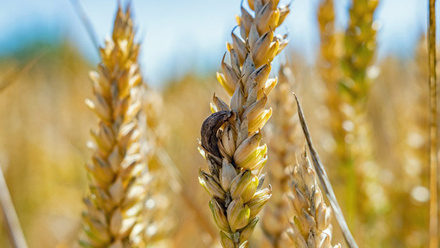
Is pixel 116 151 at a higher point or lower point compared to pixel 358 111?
higher

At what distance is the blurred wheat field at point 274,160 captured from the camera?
0.77 m

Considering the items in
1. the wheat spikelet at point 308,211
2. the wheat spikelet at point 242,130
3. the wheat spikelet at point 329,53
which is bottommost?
the wheat spikelet at point 308,211

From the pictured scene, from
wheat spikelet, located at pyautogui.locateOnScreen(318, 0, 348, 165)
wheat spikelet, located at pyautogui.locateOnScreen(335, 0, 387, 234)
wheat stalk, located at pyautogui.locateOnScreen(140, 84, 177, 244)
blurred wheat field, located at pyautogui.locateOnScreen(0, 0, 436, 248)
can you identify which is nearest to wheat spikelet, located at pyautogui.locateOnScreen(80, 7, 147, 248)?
blurred wheat field, located at pyautogui.locateOnScreen(0, 0, 436, 248)

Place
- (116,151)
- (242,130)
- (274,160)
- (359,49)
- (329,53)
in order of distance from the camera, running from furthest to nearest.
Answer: (329,53) < (359,49) < (274,160) < (116,151) < (242,130)

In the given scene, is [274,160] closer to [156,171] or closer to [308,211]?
[308,211]

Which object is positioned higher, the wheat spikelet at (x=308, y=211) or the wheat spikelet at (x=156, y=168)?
the wheat spikelet at (x=156, y=168)

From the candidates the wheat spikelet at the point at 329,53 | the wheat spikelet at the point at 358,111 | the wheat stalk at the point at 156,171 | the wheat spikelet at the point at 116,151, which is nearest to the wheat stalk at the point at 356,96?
the wheat spikelet at the point at 358,111

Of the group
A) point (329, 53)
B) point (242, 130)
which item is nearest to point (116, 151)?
point (242, 130)

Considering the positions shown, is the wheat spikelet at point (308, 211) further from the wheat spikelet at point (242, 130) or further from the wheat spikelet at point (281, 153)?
the wheat spikelet at point (281, 153)

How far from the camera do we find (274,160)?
2.28 feet

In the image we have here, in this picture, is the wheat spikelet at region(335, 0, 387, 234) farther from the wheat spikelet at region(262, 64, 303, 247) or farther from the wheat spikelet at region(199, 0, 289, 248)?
the wheat spikelet at region(199, 0, 289, 248)

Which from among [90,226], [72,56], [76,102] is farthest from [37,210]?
[72,56]

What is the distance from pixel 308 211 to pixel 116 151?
10.5 inches

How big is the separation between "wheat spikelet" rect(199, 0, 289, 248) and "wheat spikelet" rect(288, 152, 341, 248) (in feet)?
0.11
